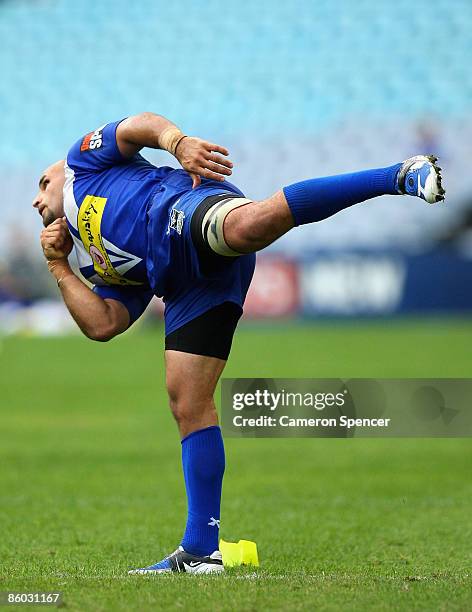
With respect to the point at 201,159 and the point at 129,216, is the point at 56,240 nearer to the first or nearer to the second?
the point at 129,216

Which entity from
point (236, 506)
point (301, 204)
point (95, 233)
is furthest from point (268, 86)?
point (301, 204)

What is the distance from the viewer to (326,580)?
Answer: 12.5 ft

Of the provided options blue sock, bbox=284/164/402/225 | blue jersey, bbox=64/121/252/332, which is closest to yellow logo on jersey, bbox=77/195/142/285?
blue jersey, bbox=64/121/252/332

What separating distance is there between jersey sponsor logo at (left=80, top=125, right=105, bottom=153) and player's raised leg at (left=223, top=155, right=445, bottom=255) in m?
0.74

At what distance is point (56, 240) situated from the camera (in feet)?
15.2

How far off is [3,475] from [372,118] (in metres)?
18.3

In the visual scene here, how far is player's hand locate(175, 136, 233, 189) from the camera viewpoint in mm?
4102

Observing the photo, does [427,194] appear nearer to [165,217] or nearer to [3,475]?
[165,217]

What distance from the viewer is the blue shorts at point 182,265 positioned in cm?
415

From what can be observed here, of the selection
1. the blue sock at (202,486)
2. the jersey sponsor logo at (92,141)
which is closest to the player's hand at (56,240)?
the jersey sponsor logo at (92,141)

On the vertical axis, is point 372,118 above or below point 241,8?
below

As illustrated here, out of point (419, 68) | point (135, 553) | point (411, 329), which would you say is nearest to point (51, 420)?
point (135, 553)

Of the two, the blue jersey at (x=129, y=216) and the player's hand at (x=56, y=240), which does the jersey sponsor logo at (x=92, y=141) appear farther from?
the player's hand at (x=56, y=240)

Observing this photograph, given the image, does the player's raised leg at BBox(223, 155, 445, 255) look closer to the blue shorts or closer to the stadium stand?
the blue shorts
